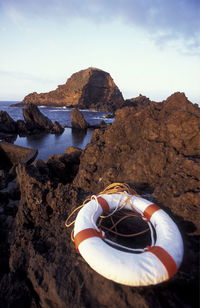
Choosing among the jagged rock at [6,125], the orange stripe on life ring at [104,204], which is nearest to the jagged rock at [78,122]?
the jagged rock at [6,125]

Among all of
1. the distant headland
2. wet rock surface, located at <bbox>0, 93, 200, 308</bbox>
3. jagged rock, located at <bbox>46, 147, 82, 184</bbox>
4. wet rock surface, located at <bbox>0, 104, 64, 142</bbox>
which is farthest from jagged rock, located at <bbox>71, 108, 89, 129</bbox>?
the distant headland

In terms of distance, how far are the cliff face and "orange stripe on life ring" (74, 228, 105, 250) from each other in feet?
254

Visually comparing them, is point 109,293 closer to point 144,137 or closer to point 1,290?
point 1,290

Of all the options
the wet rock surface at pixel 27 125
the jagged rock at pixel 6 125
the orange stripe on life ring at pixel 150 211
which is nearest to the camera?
the orange stripe on life ring at pixel 150 211

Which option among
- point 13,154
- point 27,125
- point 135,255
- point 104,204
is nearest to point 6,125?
point 27,125

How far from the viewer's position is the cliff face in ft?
264

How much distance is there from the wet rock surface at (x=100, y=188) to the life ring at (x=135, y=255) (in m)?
0.21

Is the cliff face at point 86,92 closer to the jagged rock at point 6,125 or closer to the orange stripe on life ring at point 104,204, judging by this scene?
the jagged rock at point 6,125

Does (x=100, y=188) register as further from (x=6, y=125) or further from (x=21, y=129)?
(x=21, y=129)

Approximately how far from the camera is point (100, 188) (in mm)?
4785

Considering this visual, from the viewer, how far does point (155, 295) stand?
1960 mm

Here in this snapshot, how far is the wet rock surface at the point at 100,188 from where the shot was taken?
6.79ft

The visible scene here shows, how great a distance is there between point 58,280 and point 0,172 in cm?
819

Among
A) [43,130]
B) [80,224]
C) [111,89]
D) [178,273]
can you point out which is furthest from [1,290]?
[111,89]
